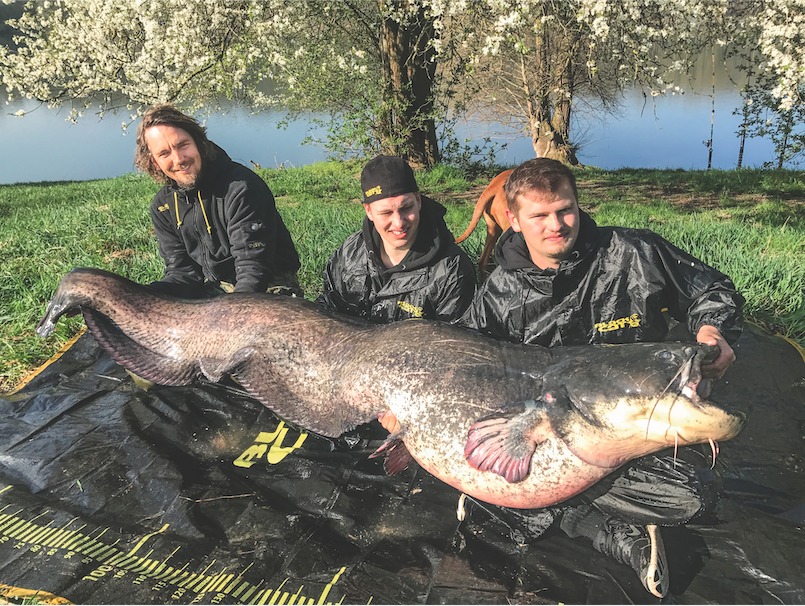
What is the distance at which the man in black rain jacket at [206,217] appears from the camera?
3.34 meters

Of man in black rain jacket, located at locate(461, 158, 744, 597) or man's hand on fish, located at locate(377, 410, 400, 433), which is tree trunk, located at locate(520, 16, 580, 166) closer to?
man in black rain jacket, located at locate(461, 158, 744, 597)

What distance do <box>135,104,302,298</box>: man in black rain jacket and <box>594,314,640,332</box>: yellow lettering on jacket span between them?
188cm

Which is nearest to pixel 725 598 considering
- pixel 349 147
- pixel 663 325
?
pixel 663 325

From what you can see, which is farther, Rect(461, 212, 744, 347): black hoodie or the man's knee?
Rect(461, 212, 744, 347): black hoodie

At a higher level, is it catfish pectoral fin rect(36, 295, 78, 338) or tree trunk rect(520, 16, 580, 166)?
tree trunk rect(520, 16, 580, 166)

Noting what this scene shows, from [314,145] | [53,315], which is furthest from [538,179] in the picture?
[314,145]

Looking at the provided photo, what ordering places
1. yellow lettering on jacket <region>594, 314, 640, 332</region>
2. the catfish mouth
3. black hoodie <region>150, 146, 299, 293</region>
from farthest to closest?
black hoodie <region>150, 146, 299, 293</region> → yellow lettering on jacket <region>594, 314, 640, 332</region> → the catfish mouth

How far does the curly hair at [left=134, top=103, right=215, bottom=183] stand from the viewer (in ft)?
10.9

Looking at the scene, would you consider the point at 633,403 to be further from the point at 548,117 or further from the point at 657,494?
the point at 548,117

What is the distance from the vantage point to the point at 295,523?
2.40 m

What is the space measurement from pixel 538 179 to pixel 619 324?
763 millimetres

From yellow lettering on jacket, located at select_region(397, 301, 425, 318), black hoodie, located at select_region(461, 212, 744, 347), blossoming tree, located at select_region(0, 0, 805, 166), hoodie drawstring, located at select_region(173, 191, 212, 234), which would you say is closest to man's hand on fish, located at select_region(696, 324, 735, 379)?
black hoodie, located at select_region(461, 212, 744, 347)

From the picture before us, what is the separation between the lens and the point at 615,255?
253 cm

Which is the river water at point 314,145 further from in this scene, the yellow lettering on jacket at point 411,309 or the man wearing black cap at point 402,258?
the yellow lettering on jacket at point 411,309
